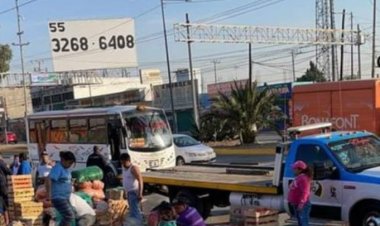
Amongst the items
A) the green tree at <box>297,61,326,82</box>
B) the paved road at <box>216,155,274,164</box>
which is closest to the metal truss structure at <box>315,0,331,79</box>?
the green tree at <box>297,61,326,82</box>

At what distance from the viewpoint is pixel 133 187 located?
1121cm

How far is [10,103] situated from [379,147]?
91755 millimetres

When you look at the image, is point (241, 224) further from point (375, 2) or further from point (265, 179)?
point (375, 2)

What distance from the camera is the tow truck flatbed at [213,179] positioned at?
34.6 feet

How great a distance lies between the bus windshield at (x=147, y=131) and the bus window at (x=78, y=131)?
241 centimetres

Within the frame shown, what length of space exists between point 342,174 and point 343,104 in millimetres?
14295

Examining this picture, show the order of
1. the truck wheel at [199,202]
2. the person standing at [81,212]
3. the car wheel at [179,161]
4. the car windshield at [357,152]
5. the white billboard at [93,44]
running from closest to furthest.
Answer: the car windshield at [357,152] < the person standing at [81,212] < the truck wheel at [199,202] < the car wheel at [179,161] < the white billboard at [93,44]

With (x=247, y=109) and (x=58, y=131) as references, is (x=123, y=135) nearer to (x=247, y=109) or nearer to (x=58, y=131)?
(x=58, y=131)

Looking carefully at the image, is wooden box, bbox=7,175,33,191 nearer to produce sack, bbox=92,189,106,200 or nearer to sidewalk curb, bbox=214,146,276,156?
produce sack, bbox=92,189,106,200

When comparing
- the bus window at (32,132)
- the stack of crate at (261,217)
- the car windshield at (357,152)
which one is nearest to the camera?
the car windshield at (357,152)

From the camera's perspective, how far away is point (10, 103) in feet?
317

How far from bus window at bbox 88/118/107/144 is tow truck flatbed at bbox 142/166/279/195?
8098 mm

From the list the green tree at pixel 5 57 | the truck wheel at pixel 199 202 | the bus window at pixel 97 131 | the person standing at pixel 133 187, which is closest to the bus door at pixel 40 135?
the bus window at pixel 97 131

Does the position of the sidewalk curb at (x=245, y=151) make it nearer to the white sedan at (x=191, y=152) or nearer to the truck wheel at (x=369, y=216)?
the white sedan at (x=191, y=152)
